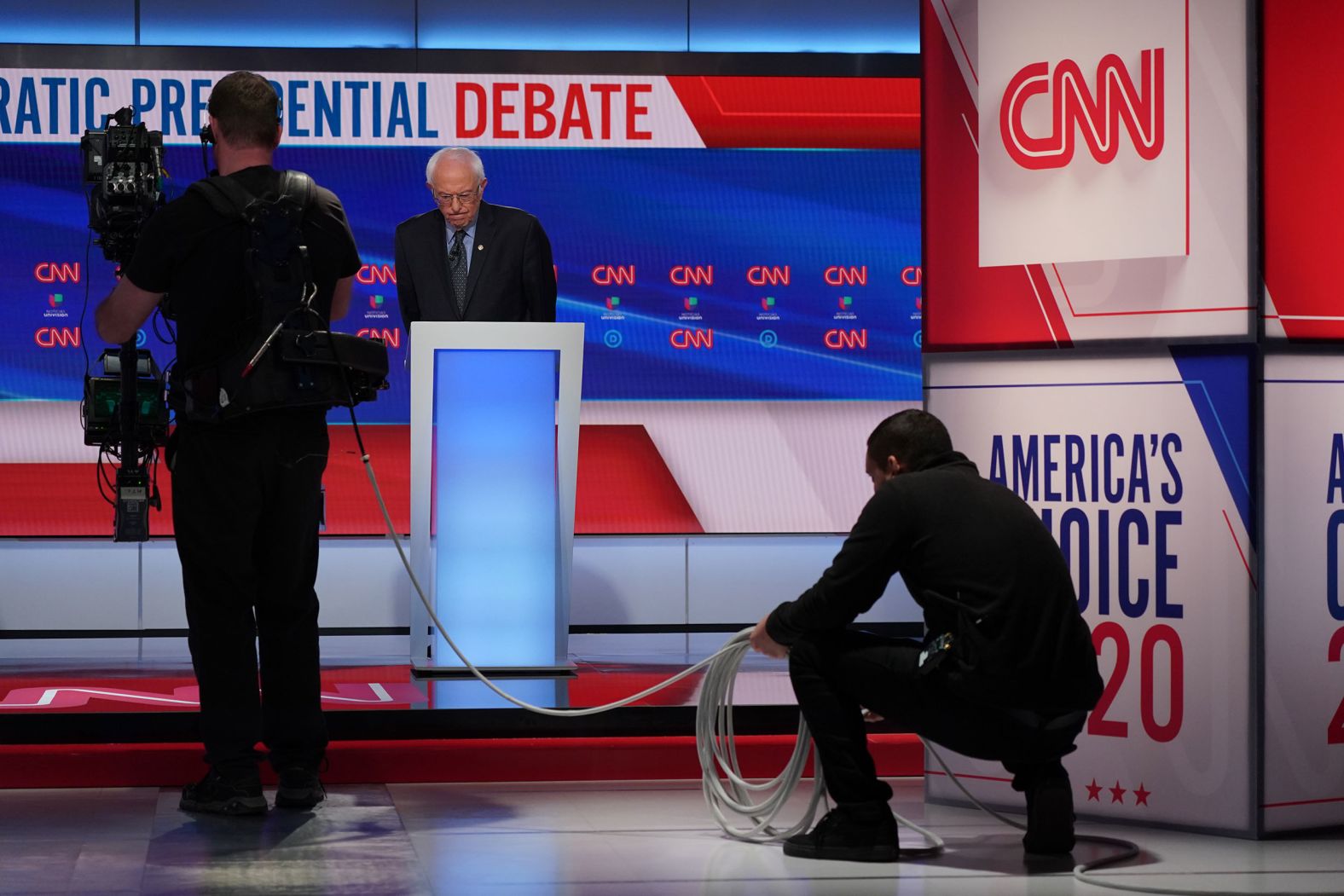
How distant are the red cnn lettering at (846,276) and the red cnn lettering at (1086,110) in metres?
3.37

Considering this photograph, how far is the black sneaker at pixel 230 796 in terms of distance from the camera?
3.88m

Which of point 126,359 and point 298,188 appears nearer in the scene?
point 298,188

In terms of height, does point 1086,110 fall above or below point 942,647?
above

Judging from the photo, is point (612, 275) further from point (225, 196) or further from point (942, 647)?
point (942, 647)

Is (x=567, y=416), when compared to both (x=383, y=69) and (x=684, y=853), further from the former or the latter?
(x=383, y=69)

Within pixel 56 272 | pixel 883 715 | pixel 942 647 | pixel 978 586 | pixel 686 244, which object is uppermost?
pixel 686 244

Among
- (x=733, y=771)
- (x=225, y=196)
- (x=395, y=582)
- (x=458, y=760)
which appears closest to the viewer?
(x=225, y=196)

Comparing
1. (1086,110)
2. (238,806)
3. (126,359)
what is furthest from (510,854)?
(1086,110)

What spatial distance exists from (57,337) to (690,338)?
2.76 metres

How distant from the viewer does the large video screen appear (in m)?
7.38

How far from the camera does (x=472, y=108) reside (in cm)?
741

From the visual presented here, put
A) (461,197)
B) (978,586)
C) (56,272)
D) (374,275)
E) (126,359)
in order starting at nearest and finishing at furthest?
(978,586)
(126,359)
(461,197)
(56,272)
(374,275)

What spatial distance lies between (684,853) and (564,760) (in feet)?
3.40

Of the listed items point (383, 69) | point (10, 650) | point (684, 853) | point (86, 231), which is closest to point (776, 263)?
point (383, 69)
